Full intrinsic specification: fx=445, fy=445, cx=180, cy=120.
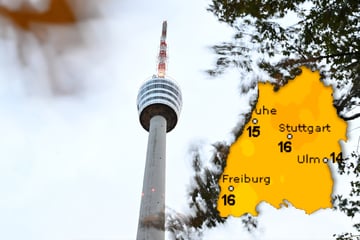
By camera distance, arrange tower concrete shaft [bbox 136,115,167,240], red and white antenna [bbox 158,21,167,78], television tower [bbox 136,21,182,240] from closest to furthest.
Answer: tower concrete shaft [bbox 136,115,167,240]
television tower [bbox 136,21,182,240]
red and white antenna [bbox 158,21,167,78]

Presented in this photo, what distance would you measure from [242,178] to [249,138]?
2.40 ft

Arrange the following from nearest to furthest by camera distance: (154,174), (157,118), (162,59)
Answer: (154,174) → (157,118) → (162,59)

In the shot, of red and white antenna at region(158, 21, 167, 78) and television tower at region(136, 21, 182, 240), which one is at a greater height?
red and white antenna at region(158, 21, 167, 78)

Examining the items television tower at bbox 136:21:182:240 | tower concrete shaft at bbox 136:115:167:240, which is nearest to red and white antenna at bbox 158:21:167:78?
television tower at bbox 136:21:182:240

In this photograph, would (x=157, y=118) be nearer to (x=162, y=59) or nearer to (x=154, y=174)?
(x=162, y=59)

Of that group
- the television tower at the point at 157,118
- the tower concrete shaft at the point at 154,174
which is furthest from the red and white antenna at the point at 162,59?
the tower concrete shaft at the point at 154,174

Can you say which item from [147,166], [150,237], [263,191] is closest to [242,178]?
[263,191]

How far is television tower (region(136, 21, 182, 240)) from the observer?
51250mm

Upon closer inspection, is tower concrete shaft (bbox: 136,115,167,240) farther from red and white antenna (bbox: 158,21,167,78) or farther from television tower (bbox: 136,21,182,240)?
red and white antenna (bbox: 158,21,167,78)

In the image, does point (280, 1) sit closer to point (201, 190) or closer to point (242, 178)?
point (242, 178)

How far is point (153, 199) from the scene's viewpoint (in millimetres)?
49719

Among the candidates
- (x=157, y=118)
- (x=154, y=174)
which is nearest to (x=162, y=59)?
(x=157, y=118)

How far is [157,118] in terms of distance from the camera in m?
61.9

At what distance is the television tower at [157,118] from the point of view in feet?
168
